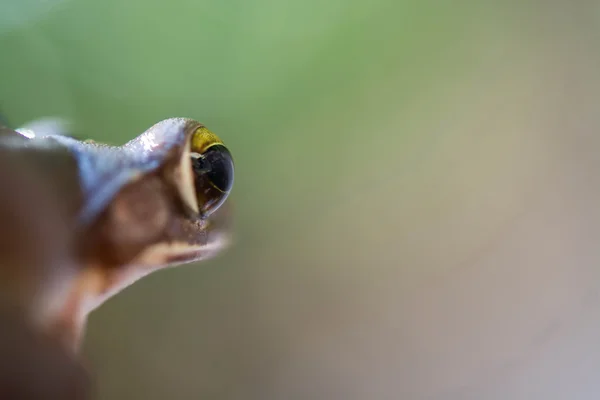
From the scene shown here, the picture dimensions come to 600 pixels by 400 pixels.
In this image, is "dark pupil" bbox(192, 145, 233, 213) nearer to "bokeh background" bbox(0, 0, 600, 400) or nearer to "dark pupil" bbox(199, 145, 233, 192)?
"dark pupil" bbox(199, 145, 233, 192)

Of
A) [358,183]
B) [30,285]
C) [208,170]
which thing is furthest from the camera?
[358,183]

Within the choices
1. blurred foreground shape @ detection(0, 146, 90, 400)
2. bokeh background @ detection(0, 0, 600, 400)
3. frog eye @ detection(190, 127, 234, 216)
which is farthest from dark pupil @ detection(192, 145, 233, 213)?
bokeh background @ detection(0, 0, 600, 400)

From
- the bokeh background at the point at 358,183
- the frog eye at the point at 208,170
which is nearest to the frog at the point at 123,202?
the frog eye at the point at 208,170

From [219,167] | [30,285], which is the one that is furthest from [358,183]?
[30,285]

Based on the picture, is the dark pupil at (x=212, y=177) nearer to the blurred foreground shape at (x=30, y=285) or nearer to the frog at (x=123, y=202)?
the frog at (x=123, y=202)

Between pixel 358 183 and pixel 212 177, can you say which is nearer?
pixel 212 177

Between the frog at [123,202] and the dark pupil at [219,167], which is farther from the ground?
the dark pupil at [219,167]

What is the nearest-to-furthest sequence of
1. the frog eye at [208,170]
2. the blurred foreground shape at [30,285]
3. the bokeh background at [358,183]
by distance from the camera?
the blurred foreground shape at [30,285]
the frog eye at [208,170]
the bokeh background at [358,183]

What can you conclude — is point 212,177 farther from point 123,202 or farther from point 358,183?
point 358,183
